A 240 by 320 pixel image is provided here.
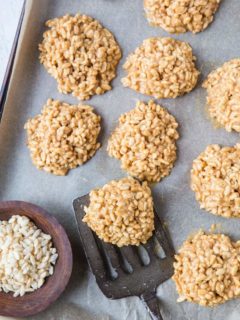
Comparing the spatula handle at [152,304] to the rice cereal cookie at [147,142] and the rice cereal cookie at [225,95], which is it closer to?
the rice cereal cookie at [147,142]

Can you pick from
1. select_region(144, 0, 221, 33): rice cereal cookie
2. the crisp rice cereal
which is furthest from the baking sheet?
the crisp rice cereal

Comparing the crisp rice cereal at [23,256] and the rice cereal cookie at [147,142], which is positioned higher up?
the rice cereal cookie at [147,142]

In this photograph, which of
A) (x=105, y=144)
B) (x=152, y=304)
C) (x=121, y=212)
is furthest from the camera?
(x=105, y=144)

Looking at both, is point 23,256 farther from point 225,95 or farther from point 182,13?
point 182,13

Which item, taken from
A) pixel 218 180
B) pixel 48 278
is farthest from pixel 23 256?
pixel 218 180

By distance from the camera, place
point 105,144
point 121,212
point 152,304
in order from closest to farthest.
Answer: point 121,212
point 152,304
point 105,144

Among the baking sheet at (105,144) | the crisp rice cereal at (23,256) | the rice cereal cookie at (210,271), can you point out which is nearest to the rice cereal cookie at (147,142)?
the baking sheet at (105,144)

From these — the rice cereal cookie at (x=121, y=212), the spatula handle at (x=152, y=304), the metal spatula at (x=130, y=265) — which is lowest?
the spatula handle at (x=152, y=304)
